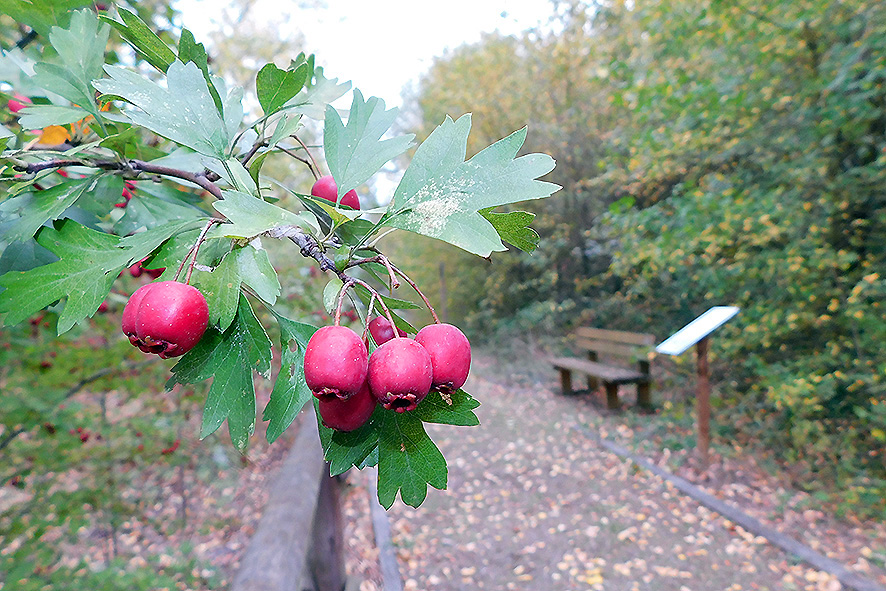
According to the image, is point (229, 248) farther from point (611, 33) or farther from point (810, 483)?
point (611, 33)

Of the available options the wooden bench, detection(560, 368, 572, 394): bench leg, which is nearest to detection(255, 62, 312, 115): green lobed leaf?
the wooden bench

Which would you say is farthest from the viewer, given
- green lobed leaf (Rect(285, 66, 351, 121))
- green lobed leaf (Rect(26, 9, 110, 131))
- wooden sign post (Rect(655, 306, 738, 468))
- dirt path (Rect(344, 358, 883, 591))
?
wooden sign post (Rect(655, 306, 738, 468))

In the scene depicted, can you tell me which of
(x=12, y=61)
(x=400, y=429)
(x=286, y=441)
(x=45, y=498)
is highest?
(x=12, y=61)

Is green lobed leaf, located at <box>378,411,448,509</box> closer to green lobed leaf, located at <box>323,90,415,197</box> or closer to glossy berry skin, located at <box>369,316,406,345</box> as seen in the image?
glossy berry skin, located at <box>369,316,406,345</box>

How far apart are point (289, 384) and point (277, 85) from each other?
424 mm

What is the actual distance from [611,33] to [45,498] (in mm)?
7546

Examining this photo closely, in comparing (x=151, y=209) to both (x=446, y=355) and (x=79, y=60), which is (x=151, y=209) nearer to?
(x=79, y=60)

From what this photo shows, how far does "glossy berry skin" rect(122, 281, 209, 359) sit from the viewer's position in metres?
0.57

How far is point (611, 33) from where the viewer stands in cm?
700

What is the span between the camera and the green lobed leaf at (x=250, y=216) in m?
0.57

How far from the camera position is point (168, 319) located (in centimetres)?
58

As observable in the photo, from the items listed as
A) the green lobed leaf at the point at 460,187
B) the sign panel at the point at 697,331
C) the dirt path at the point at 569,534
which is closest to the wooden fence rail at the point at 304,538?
the dirt path at the point at 569,534

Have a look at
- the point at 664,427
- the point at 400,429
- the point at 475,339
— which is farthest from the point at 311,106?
the point at 475,339

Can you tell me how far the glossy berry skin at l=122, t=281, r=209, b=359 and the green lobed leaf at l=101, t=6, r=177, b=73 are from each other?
344 millimetres
